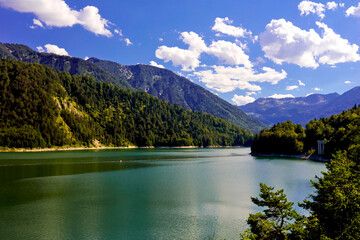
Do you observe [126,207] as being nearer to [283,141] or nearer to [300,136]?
[283,141]

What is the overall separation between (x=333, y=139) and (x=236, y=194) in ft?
300

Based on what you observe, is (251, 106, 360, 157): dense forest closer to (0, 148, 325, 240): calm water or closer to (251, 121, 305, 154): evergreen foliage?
(251, 121, 305, 154): evergreen foliage

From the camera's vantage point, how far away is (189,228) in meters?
33.5

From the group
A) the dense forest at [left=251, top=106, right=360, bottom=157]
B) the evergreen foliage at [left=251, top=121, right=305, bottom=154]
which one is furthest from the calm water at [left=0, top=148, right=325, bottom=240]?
the evergreen foliage at [left=251, top=121, right=305, bottom=154]

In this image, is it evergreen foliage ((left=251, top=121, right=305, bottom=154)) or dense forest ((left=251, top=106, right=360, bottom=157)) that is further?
evergreen foliage ((left=251, top=121, right=305, bottom=154))

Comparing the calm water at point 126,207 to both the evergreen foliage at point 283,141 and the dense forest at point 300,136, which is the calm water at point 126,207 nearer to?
the dense forest at point 300,136

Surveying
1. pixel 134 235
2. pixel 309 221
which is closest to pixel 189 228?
pixel 134 235

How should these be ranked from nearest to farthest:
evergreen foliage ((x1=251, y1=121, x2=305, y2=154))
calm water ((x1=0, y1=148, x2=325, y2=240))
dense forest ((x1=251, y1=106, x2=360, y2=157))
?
calm water ((x1=0, y1=148, x2=325, y2=240)), dense forest ((x1=251, y1=106, x2=360, y2=157)), evergreen foliage ((x1=251, y1=121, x2=305, y2=154))

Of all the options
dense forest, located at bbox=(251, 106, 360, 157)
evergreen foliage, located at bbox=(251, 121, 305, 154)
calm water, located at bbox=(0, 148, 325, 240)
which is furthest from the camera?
evergreen foliage, located at bbox=(251, 121, 305, 154)

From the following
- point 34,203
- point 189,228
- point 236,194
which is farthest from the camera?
point 236,194

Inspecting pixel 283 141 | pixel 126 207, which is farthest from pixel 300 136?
pixel 126 207

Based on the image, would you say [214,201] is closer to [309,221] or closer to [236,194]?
[236,194]

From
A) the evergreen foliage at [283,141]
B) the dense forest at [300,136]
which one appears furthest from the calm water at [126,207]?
the evergreen foliage at [283,141]

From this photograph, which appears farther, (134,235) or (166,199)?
(166,199)
